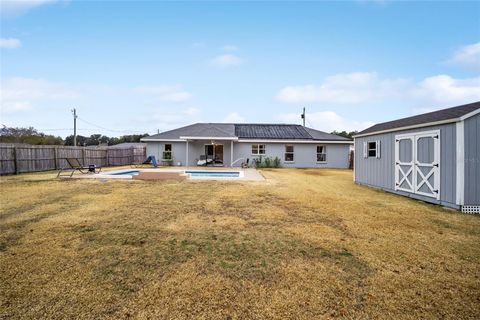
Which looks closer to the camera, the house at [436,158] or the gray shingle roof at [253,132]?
the house at [436,158]

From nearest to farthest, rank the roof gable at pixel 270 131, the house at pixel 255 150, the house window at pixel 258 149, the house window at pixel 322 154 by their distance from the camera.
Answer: the house at pixel 255 150 → the house window at pixel 258 149 → the house window at pixel 322 154 → the roof gable at pixel 270 131

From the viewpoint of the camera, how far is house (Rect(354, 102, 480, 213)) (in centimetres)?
654

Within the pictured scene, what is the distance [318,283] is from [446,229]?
3.93 m

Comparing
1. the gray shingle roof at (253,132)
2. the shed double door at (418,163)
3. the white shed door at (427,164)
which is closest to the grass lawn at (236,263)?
the white shed door at (427,164)

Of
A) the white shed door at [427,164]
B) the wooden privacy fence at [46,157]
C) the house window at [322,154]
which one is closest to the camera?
the white shed door at [427,164]

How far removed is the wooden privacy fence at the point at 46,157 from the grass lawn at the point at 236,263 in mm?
10780

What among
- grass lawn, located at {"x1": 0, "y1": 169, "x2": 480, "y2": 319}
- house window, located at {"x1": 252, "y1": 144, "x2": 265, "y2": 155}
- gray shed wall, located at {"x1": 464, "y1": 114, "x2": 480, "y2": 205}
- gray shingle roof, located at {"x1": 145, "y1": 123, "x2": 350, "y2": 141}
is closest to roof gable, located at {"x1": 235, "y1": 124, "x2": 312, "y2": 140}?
gray shingle roof, located at {"x1": 145, "y1": 123, "x2": 350, "y2": 141}

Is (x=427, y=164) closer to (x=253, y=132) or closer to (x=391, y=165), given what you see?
(x=391, y=165)

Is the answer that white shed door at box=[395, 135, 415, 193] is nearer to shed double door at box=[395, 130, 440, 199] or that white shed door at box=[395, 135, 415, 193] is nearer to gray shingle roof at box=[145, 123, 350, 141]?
shed double door at box=[395, 130, 440, 199]

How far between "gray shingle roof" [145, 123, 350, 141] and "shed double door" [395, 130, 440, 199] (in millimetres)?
13616

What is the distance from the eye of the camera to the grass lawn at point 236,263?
2.34 meters

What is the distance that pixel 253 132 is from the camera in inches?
957

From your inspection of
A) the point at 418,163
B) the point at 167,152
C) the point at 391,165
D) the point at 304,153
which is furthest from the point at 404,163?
the point at 167,152

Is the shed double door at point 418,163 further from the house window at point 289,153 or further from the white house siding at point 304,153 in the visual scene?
the house window at point 289,153
